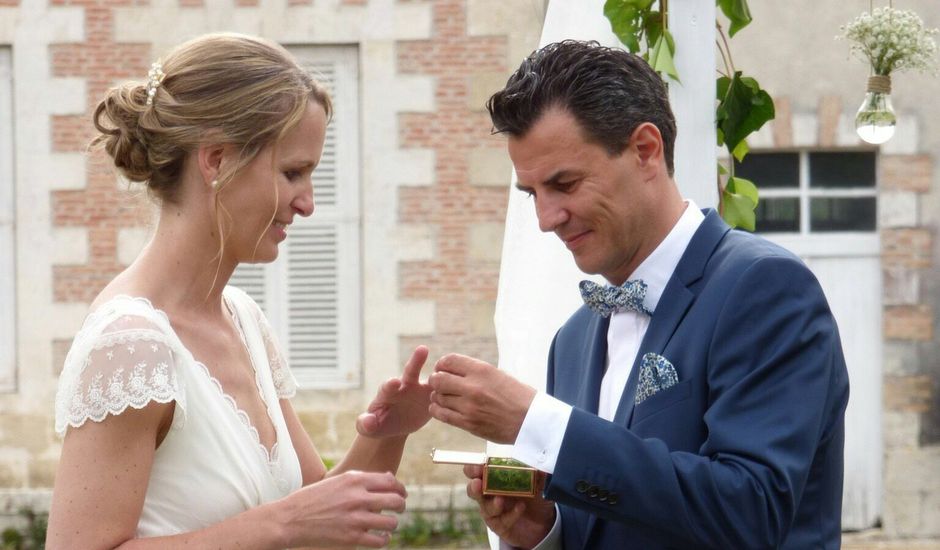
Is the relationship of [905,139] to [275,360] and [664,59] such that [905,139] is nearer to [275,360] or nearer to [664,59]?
[664,59]

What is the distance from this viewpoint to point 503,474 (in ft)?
8.09

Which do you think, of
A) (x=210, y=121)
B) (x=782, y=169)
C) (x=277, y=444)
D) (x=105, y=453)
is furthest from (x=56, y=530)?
(x=782, y=169)

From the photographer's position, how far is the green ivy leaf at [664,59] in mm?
2900

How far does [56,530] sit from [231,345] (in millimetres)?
602

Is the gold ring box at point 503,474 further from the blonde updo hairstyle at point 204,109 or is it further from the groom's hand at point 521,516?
the blonde updo hairstyle at point 204,109

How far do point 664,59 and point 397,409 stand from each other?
3.24 feet

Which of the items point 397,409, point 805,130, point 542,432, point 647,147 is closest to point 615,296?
point 647,147

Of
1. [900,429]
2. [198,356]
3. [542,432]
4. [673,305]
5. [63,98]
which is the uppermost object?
[63,98]

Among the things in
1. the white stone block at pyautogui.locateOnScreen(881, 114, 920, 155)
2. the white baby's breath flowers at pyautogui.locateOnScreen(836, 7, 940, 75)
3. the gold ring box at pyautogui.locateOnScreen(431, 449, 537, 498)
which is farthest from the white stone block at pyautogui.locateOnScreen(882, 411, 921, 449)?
the gold ring box at pyautogui.locateOnScreen(431, 449, 537, 498)

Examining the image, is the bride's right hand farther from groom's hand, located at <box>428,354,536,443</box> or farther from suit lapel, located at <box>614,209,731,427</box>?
suit lapel, located at <box>614,209,731,427</box>

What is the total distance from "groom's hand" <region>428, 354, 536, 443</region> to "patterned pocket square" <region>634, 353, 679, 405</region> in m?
0.22

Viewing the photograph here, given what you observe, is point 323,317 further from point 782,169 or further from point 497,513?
point 497,513

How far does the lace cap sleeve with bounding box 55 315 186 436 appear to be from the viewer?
2.40 meters

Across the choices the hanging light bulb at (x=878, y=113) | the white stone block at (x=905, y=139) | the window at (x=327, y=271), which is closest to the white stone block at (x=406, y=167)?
the window at (x=327, y=271)
